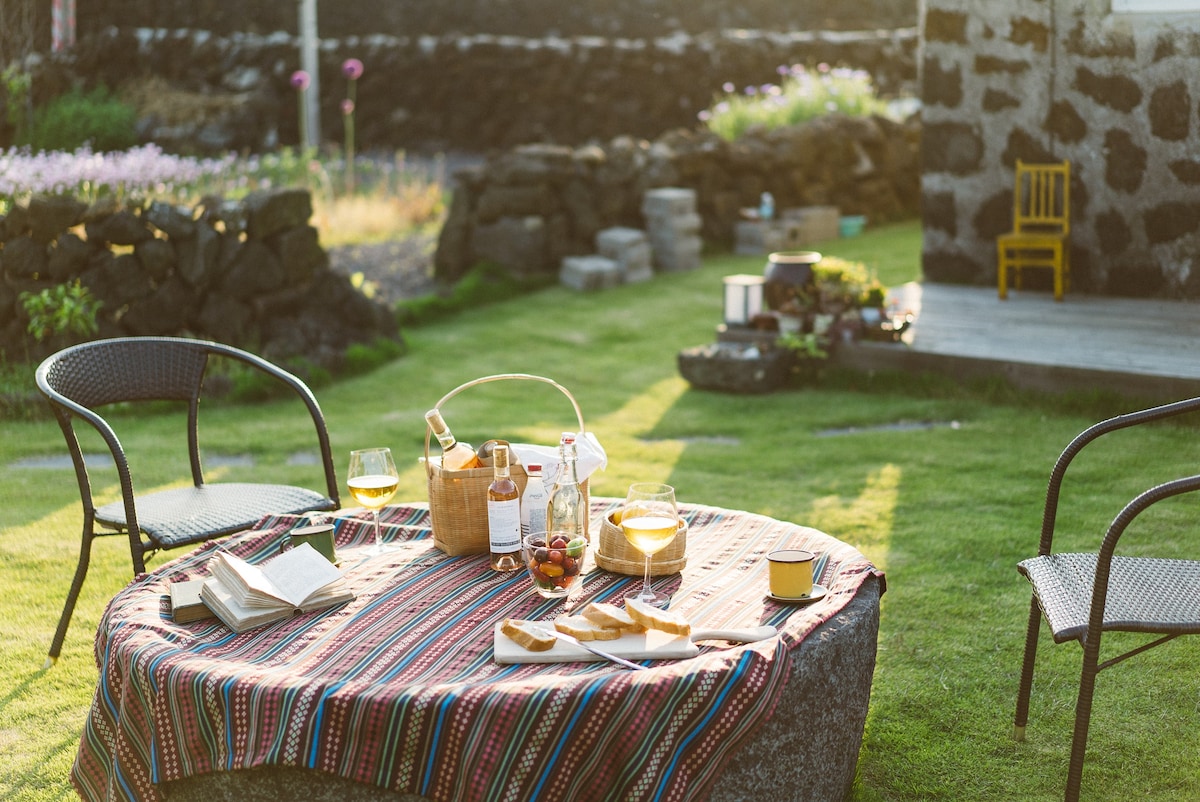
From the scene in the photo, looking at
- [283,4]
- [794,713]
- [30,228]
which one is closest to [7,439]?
[30,228]

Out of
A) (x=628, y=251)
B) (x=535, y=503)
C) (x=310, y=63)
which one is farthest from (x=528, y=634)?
(x=310, y=63)

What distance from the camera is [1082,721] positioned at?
2.68 meters

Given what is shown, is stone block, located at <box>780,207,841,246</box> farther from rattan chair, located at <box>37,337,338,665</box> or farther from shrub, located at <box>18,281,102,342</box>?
rattan chair, located at <box>37,337,338,665</box>

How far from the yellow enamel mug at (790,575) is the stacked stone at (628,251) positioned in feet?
25.5

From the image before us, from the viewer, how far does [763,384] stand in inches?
279

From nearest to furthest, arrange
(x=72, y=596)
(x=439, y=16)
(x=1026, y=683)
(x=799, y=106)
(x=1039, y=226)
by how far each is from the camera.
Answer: (x=1026, y=683) → (x=72, y=596) → (x=1039, y=226) → (x=799, y=106) → (x=439, y=16)

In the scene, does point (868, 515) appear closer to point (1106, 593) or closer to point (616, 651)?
point (1106, 593)

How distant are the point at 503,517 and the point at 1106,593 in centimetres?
137

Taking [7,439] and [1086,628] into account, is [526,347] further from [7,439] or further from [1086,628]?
[1086,628]

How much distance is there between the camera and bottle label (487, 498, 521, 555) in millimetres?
2826

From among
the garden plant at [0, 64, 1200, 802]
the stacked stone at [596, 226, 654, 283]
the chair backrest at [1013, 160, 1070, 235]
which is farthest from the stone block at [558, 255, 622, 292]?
the chair backrest at [1013, 160, 1070, 235]

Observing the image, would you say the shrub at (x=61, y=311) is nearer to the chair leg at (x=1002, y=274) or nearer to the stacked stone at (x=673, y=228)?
the stacked stone at (x=673, y=228)

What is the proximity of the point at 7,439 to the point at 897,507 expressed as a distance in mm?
4586

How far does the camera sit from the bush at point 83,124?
1237 cm
